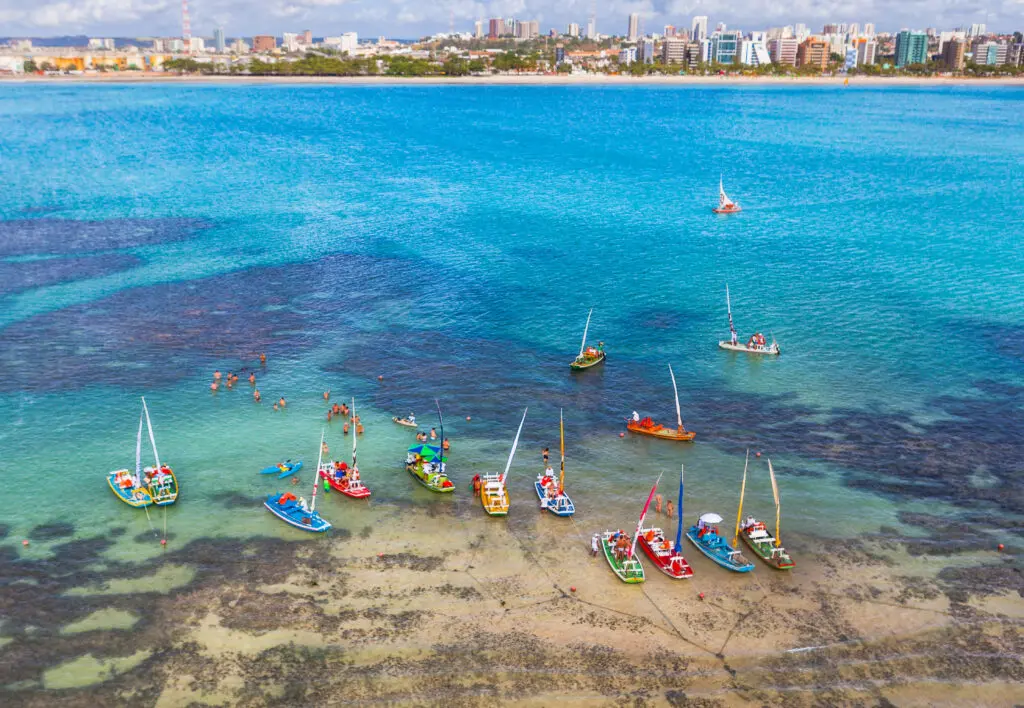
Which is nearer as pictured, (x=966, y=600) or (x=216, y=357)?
(x=966, y=600)

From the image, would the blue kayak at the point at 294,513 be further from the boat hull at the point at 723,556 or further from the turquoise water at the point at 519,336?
the boat hull at the point at 723,556

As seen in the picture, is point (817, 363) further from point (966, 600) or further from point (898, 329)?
point (966, 600)

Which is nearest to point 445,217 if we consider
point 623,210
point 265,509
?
point 623,210

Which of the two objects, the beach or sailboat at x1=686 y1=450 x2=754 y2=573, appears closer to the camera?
the beach

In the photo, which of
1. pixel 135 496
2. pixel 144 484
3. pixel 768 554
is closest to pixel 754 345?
pixel 768 554

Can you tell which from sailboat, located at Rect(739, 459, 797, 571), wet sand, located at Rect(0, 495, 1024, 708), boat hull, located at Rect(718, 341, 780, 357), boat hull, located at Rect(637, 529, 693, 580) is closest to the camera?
wet sand, located at Rect(0, 495, 1024, 708)

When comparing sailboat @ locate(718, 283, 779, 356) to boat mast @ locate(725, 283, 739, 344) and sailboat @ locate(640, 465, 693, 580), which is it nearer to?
boat mast @ locate(725, 283, 739, 344)

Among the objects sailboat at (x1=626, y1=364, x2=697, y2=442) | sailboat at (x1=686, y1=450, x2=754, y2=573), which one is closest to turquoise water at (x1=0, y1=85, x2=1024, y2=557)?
sailboat at (x1=626, y1=364, x2=697, y2=442)
